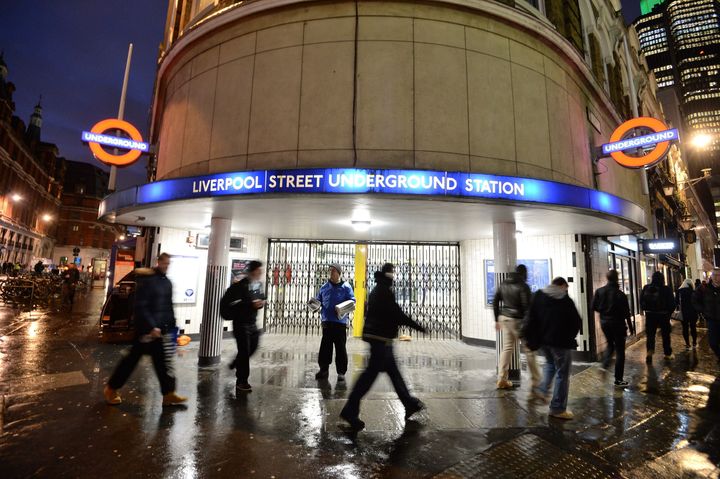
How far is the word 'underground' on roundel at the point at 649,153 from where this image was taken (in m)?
9.05

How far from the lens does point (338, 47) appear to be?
7.73 metres

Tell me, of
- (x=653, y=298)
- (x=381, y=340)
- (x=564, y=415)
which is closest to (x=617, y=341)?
(x=564, y=415)

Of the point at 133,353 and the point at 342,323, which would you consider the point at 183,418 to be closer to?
the point at 133,353

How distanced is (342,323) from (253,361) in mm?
2654

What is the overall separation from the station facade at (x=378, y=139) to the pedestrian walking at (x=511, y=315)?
1298mm

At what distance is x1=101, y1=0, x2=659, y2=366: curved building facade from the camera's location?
265 inches

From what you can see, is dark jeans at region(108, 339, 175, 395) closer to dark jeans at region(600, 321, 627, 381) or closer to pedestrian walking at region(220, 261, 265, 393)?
pedestrian walking at region(220, 261, 265, 393)

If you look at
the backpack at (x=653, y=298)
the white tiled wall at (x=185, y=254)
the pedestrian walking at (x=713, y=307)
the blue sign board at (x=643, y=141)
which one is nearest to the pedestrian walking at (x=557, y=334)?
the backpack at (x=653, y=298)

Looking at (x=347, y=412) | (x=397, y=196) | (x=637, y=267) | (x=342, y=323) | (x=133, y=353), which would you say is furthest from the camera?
(x=637, y=267)

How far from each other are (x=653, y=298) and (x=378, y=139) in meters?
7.66

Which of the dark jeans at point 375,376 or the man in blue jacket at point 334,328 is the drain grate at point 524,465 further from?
the man in blue jacket at point 334,328

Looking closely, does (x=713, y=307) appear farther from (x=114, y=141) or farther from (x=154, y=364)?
(x=114, y=141)

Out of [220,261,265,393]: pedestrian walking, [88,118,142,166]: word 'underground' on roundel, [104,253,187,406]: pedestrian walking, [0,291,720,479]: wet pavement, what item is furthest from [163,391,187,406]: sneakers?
[88,118,142,166]: word 'underground' on roundel

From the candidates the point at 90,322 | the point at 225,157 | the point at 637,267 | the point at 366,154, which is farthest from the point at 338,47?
the point at 637,267
